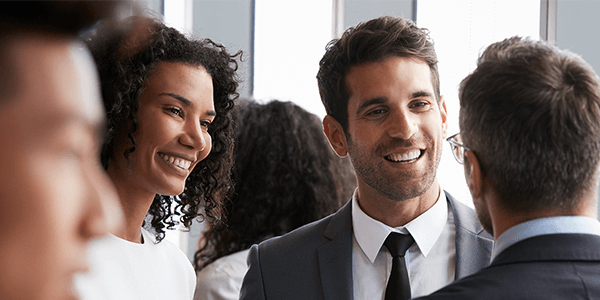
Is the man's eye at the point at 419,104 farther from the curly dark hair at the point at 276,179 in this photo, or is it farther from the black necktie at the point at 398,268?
the curly dark hair at the point at 276,179

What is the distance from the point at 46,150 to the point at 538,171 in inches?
34.4

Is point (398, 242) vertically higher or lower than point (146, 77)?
lower

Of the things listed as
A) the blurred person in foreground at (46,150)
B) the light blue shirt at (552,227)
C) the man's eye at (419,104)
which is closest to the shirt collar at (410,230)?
the man's eye at (419,104)

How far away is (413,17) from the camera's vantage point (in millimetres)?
4605

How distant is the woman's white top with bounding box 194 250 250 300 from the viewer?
213 centimetres

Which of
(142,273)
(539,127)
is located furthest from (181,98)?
(539,127)

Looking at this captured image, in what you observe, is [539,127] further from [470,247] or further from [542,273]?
[470,247]

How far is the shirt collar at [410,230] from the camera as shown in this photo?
5.71 ft

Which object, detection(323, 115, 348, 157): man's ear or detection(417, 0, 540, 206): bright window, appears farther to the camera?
detection(417, 0, 540, 206): bright window

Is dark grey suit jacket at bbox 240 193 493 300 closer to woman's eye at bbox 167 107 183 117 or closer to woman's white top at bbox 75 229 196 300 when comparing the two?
woman's white top at bbox 75 229 196 300

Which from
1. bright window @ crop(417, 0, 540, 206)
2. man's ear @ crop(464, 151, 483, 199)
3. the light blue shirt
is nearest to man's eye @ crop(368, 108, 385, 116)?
man's ear @ crop(464, 151, 483, 199)

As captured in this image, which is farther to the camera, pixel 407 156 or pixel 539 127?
pixel 407 156

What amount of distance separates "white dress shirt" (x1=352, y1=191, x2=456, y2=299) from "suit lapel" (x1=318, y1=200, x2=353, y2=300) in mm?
51

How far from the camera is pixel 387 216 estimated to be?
1809 millimetres
